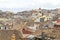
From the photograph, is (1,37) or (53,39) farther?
(53,39)

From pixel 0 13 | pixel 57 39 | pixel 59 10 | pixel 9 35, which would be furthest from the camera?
pixel 59 10

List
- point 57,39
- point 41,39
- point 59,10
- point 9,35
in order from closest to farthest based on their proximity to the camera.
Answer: point 41,39 < point 9,35 < point 57,39 < point 59,10

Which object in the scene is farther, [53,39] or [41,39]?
[53,39]

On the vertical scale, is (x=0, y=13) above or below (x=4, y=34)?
below

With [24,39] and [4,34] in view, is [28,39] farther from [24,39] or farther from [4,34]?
[4,34]

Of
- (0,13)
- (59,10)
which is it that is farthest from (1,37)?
(59,10)

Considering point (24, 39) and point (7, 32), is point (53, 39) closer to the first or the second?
point (24, 39)

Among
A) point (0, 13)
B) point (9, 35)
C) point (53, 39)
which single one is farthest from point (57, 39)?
point (0, 13)

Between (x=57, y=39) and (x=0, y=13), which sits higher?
(x=57, y=39)

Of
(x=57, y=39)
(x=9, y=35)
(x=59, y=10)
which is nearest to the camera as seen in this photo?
(x=9, y=35)
